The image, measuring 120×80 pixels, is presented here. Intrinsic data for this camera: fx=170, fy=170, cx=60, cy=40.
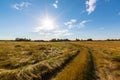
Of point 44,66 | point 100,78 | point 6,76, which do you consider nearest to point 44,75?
point 44,66

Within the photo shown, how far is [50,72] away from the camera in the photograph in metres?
19.5

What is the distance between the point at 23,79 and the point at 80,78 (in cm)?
574

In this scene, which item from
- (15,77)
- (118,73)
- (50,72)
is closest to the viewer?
(15,77)

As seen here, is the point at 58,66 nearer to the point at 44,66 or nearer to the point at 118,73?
the point at 44,66

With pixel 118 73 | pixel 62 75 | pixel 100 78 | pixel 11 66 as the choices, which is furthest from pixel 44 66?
pixel 118 73

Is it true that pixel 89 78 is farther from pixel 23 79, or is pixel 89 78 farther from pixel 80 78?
pixel 23 79

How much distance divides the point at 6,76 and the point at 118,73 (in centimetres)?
1368

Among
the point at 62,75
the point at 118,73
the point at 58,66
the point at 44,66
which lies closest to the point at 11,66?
Answer: the point at 44,66

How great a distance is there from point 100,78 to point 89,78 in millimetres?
1419

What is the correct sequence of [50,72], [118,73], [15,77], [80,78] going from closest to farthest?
[15,77], [80,78], [50,72], [118,73]

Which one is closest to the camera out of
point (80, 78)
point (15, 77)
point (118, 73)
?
point (15, 77)

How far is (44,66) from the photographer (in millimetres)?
20750

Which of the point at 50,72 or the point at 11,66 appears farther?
the point at 11,66

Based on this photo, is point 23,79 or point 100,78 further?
point 100,78
